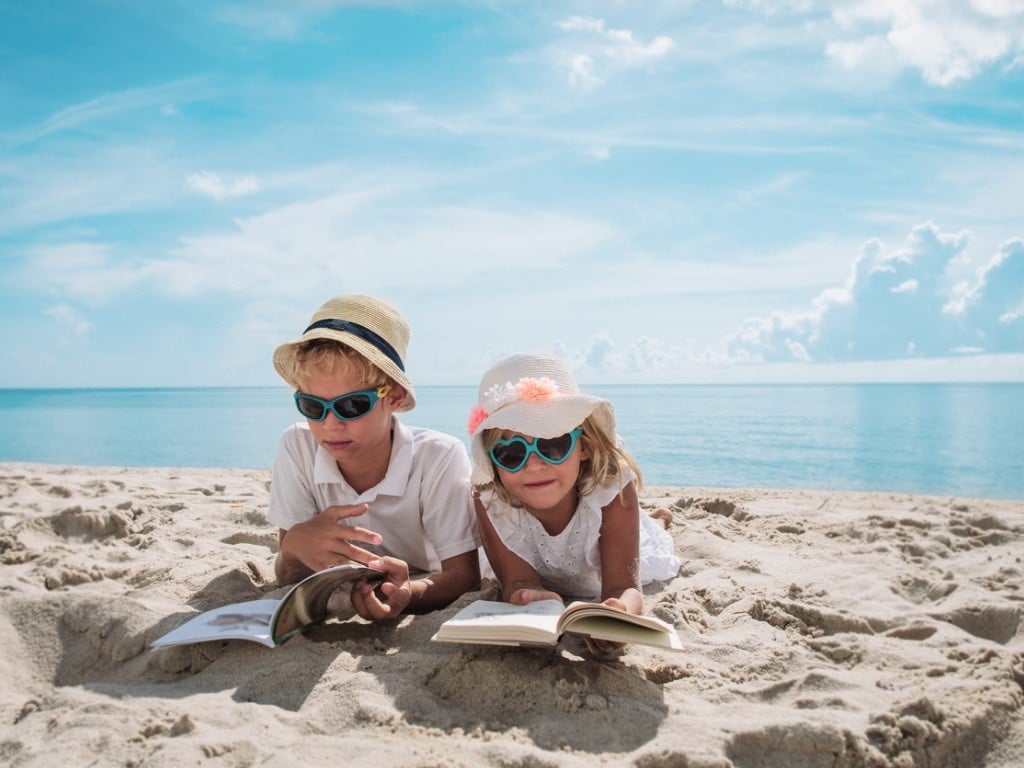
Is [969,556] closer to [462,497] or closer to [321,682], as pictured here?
[462,497]

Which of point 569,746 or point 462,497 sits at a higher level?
point 462,497

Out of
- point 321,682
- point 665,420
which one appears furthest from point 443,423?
point 321,682

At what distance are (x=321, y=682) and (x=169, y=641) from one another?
2.12 ft

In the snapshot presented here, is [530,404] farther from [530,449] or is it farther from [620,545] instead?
[620,545]

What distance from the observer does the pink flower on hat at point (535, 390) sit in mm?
3111

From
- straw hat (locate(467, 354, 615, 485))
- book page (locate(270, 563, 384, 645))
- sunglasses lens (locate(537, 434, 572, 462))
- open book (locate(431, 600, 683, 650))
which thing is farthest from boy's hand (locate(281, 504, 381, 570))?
sunglasses lens (locate(537, 434, 572, 462))

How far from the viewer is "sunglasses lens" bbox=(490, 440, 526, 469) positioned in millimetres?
3105

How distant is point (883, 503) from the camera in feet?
21.5

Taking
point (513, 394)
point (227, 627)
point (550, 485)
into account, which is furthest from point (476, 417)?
point (227, 627)

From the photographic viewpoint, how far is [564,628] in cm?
233

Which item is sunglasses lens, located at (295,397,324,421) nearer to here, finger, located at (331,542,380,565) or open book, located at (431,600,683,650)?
finger, located at (331,542,380,565)

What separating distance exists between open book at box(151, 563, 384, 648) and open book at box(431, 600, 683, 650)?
1.81ft

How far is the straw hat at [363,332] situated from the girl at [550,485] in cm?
46

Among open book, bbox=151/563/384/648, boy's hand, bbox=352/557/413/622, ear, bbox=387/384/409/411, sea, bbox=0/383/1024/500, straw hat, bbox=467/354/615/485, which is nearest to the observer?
open book, bbox=151/563/384/648
